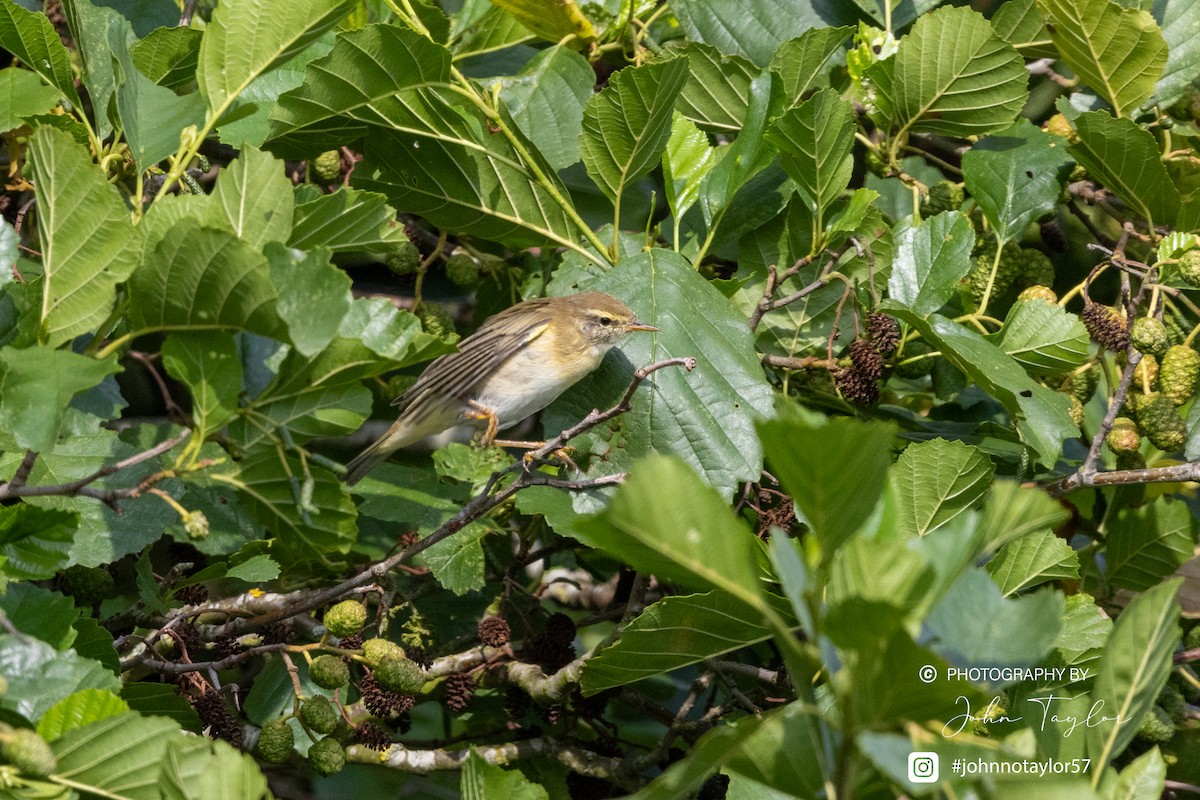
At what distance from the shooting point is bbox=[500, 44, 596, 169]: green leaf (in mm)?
2619

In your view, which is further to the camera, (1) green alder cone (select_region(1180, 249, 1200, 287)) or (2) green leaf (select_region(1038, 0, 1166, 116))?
(2) green leaf (select_region(1038, 0, 1166, 116))

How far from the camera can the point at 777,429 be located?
106 cm

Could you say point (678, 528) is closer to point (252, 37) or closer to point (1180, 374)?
point (252, 37)

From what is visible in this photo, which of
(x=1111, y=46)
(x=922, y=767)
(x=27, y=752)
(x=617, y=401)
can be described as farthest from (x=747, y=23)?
(x=27, y=752)

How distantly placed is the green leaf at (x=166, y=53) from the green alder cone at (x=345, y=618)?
1.12 meters

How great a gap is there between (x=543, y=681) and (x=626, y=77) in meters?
1.32

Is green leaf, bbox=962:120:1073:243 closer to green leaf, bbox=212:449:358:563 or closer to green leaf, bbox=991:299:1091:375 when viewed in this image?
green leaf, bbox=991:299:1091:375

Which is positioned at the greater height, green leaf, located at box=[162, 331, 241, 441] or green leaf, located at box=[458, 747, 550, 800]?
green leaf, located at box=[162, 331, 241, 441]

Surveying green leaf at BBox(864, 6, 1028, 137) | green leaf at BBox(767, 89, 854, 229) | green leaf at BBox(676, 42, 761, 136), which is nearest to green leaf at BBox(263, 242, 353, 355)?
green leaf at BBox(767, 89, 854, 229)

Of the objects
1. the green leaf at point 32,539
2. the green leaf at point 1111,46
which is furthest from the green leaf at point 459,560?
the green leaf at point 1111,46

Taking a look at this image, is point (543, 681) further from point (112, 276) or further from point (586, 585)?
point (112, 276)

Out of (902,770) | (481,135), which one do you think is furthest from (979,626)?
(481,135)

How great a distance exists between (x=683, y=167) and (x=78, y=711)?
5.53ft

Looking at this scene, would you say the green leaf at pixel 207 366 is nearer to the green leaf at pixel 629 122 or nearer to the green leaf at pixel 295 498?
the green leaf at pixel 295 498
